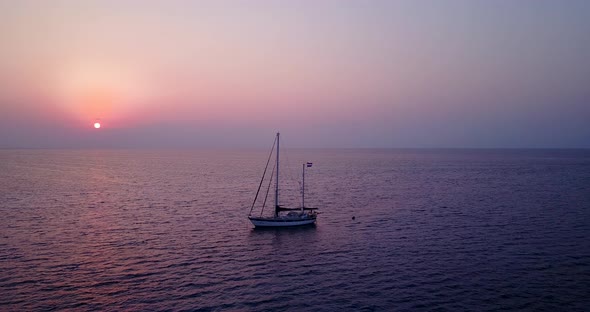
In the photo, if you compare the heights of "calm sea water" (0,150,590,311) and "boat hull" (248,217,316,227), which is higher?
"boat hull" (248,217,316,227)

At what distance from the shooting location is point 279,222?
6544 cm

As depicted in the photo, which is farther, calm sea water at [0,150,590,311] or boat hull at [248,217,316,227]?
boat hull at [248,217,316,227]

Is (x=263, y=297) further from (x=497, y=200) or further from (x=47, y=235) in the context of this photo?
(x=497, y=200)

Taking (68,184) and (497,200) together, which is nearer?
(497,200)

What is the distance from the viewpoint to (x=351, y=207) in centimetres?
8381

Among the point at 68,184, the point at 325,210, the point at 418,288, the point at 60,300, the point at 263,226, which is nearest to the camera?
the point at 60,300

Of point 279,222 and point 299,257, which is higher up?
point 279,222

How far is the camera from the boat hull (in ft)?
209

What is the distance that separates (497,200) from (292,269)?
65137 millimetres

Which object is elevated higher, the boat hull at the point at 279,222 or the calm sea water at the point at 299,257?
the boat hull at the point at 279,222

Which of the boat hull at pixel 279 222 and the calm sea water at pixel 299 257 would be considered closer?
the calm sea water at pixel 299 257

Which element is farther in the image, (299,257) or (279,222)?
(279,222)

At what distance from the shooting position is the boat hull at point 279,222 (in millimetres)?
63688

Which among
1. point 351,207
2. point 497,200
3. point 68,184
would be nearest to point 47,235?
point 351,207
